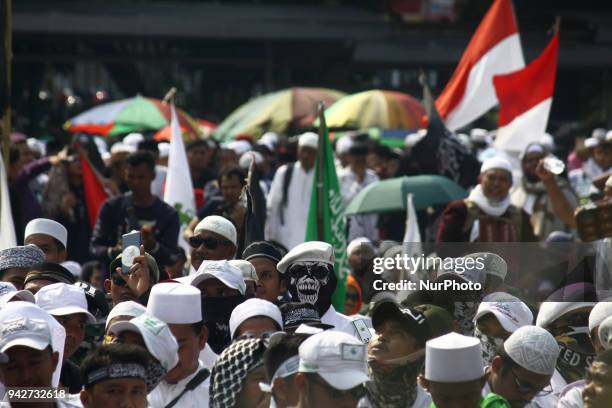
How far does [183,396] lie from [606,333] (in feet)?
5.32

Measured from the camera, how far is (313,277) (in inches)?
296

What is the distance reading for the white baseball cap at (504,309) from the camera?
20.8 ft

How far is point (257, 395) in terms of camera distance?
19.1 feet

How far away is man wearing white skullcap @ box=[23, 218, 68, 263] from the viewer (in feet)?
29.2

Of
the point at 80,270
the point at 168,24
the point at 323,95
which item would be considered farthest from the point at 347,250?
the point at 168,24

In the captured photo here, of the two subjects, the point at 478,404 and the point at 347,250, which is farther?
the point at 347,250

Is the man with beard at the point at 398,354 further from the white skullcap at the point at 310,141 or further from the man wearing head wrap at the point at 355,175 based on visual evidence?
the man wearing head wrap at the point at 355,175

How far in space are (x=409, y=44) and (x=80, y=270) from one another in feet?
64.6

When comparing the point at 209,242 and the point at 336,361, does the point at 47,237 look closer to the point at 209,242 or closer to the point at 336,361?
the point at 209,242

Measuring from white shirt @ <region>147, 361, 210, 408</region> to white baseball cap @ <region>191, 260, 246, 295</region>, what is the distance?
1027 millimetres

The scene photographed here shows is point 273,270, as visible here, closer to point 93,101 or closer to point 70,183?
point 70,183

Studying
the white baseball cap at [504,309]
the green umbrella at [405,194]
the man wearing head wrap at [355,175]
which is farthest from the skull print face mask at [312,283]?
the man wearing head wrap at [355,175]

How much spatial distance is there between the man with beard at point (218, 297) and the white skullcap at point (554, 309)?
136cm

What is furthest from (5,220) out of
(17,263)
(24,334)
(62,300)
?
(24,334)
